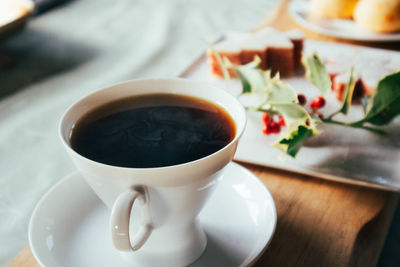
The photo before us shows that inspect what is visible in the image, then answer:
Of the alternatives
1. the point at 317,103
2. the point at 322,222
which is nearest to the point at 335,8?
the point at 317,103

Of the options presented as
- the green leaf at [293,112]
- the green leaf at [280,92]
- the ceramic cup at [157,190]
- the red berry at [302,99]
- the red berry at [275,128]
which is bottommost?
the red berry at [302,99]

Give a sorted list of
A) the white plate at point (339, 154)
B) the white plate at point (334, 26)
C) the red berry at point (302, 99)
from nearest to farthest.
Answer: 1. the white plate at point (339, 154)
2. the red berry at point (302, 99)
3. the white plate at point (334, 26)

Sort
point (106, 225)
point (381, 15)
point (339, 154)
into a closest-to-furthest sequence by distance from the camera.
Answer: point (106, 225) → point (339, 154) → point (381, 15)

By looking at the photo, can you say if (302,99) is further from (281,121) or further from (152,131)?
(152,131)

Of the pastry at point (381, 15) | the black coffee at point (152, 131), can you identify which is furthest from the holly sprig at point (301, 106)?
the pastry at point (381, 15)

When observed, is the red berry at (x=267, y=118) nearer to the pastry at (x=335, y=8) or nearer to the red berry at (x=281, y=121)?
the red berry at (x=281, y=121)

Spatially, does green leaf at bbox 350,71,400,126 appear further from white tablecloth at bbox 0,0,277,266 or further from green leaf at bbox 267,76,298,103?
white tablecloth at bbox 0,0,277,266
